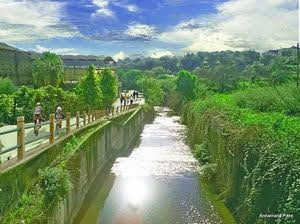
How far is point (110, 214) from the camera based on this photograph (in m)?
16.6

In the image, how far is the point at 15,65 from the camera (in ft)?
189

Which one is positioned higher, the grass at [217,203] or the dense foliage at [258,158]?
the dense foliage at [258,158]

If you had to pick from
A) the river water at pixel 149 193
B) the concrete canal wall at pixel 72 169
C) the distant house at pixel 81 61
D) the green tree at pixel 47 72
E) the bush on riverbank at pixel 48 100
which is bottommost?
the river water at pixel 149 193

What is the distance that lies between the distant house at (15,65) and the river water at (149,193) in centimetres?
3081

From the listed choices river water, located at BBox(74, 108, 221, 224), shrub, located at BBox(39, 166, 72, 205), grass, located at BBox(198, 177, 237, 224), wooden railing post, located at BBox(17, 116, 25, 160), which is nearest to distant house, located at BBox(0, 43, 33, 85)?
river water, located at BBox(74, 108, 221, 224)

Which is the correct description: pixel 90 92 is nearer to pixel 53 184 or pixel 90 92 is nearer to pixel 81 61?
pixel 53 184

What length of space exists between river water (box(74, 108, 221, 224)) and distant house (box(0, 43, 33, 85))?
1213 inches

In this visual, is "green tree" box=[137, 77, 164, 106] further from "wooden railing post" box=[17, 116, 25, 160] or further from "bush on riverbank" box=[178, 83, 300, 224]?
"wooden railing post" box=[17, 116, 25, 160]

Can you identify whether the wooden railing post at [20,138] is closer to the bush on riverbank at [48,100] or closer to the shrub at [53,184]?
the shrub at [53,184]

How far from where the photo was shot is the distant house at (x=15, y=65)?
180 ft

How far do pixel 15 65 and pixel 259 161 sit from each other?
50423 millimetres

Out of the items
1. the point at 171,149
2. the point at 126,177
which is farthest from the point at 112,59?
the point at 126,177

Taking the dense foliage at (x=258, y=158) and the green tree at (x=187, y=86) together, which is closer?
the dense foliage at (x=258, y=158)

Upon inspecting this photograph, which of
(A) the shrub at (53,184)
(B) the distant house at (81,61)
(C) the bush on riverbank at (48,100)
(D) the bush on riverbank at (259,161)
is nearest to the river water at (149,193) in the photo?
(D) the bush on riverbank at (259,161)
